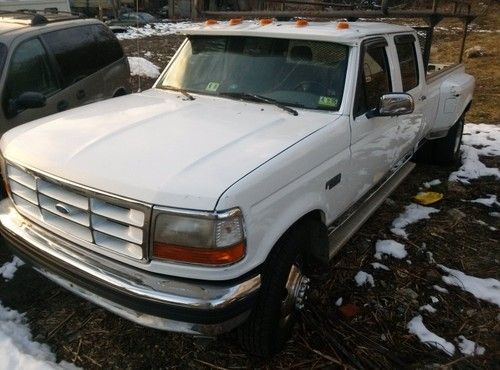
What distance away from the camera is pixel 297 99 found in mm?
3295

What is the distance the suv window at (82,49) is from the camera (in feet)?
16.4

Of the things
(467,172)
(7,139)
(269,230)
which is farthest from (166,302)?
(467,172)

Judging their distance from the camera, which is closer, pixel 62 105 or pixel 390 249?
pixel 390 249

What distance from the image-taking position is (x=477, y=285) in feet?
12.0

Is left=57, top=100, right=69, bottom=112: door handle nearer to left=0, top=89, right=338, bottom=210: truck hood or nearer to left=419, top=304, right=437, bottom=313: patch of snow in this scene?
left=0, top=89, right=338, bottom=210: truck hood

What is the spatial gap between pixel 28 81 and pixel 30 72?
0.11 meters

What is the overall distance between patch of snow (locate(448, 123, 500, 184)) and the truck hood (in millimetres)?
3585

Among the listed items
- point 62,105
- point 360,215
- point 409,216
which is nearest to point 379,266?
point 360,215

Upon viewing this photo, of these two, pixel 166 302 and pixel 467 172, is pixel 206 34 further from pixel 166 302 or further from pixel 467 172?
pixel 467 172

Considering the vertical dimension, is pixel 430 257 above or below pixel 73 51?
below

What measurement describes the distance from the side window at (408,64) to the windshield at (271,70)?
1076 mm

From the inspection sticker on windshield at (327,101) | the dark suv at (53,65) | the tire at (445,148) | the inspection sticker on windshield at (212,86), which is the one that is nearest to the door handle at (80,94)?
the dark suv at (53,65)

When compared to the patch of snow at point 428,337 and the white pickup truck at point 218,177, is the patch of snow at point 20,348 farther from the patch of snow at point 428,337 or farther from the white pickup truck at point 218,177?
the patch of snow at point 428,337

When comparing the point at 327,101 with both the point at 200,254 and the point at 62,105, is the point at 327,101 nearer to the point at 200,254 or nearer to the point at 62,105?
the point at 200,254
